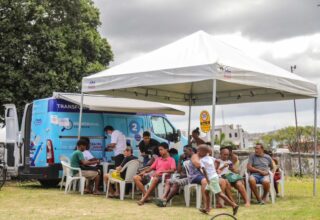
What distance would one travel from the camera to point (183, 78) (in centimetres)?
998

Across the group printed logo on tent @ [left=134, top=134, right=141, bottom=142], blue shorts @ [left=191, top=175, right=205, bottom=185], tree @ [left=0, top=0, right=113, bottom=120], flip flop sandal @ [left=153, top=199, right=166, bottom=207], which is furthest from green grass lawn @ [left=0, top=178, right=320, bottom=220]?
tree @ [left=0, top=0, right=113, bottom=120]

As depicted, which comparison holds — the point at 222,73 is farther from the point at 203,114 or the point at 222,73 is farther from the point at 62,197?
the point at 203,114

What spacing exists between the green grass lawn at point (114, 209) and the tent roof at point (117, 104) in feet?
8.12

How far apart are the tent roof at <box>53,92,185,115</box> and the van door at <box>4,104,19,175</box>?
6.03ft

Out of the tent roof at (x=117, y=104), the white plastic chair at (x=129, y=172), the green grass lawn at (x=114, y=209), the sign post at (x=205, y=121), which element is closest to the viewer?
the green grass lawn at (x=114, y=209)

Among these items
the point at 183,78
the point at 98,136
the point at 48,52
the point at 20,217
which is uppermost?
the point at 48,52

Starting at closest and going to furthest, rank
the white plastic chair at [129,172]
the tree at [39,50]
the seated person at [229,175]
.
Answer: the seated person at [229,175]
the white plastic chair at [129,172]
the tree at [39,50]

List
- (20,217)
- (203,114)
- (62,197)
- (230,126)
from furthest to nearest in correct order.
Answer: (230,126) → (203,114) → (62,197) → (20,217)

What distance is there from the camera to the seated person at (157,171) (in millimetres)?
10165

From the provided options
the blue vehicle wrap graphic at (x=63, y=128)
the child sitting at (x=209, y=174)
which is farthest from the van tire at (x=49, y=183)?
the child sitting at (x=209, y=174)

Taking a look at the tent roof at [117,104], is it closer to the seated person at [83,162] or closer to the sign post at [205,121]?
the sign post at [205,121]

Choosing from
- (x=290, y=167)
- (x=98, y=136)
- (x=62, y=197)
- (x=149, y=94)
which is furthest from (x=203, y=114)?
(x=290, y=167)

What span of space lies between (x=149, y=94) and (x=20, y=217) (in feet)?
20.1

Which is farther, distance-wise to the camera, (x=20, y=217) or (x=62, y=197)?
(x=62, y=197)
